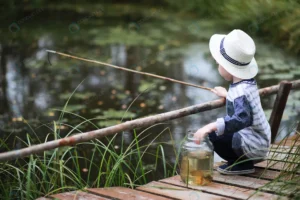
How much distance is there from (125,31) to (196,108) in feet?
35.5

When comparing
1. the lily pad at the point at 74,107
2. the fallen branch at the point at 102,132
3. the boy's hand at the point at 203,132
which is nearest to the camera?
the fallen branch at the point at 102,132

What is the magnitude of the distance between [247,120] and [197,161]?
1.23ft

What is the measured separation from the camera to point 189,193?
3.56 m

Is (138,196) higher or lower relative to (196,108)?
lower

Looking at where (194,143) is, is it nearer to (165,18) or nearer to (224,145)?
(224,145)

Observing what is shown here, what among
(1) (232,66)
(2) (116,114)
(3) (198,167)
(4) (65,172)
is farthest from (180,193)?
(2) (116,114)

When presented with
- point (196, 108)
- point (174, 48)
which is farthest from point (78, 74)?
point (196, 108)

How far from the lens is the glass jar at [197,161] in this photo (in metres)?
3.69

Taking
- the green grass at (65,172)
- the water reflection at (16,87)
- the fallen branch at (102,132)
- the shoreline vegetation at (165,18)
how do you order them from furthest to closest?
the water reflection at (16,87) → the shoreline vegetation at (165,18) → the green grass at (65,172) → the fallen branch at (102,132)

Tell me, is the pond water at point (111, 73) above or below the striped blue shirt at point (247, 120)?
below

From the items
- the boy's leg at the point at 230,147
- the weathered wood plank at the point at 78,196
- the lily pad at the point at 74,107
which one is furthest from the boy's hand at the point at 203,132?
the lily pad at the point at 74,107

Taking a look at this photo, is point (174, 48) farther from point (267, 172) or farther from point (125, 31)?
point (267, 172)

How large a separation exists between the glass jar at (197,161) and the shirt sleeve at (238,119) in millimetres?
118

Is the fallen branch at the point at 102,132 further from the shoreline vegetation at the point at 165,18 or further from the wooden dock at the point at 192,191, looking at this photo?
the shoreline vegetation at the point at 165,18
